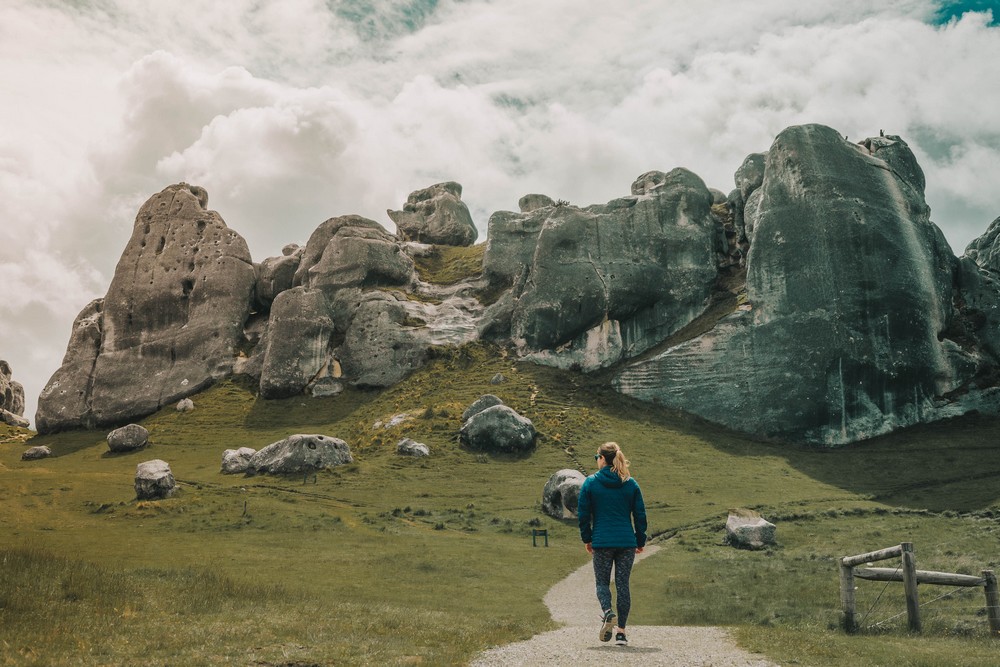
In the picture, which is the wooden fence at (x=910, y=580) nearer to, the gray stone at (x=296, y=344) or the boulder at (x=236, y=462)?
the boulder at (x=236, y=462)

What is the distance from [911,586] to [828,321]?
5607 cm

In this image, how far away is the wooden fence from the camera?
1677 cm

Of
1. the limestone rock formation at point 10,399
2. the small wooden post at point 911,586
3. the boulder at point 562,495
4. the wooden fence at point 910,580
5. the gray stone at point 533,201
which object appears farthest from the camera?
the gray stone at point 533,201

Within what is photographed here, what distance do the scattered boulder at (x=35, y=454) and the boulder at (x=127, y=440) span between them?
24.1ft

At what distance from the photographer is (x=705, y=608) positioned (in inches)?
864

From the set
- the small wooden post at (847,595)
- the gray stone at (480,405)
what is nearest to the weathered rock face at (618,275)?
the gray stone at (480,405)

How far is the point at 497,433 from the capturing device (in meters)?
61.8

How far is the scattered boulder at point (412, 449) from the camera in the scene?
199 feet

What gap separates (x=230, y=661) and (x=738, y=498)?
4331 centimetres

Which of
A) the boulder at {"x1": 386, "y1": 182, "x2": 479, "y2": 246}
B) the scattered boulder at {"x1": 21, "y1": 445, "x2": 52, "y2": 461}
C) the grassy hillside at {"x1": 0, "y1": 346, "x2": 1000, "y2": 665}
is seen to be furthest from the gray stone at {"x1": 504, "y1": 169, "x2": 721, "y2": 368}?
the scattered boulder at {"x1": 21, "y1": 445, "x2": 52, "y2": 461}

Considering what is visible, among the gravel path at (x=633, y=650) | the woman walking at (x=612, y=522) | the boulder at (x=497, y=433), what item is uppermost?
the boulder at (x=497, y=433)

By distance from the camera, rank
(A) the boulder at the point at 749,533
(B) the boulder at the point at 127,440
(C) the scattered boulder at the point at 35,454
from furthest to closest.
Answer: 1. (C) the scattered boulder at the point at 35,454
2. (B) the boulder at the point at 127,440
3. (A) the boulder at the point at 749,533

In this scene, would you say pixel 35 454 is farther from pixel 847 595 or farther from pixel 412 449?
pixel 847 595

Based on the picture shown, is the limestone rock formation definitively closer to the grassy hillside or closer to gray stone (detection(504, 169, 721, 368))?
the grassy hillside
